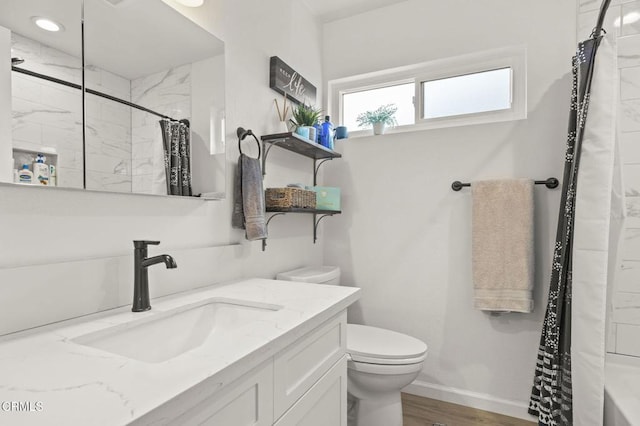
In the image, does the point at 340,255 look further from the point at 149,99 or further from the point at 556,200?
the point at 149,99

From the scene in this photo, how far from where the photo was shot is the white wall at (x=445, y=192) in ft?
5.98

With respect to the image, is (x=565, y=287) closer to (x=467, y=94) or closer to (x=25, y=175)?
(x=467, y=94)

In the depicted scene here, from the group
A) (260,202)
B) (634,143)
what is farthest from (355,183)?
(634,143)

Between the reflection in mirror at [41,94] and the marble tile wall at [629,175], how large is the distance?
7.56 feet

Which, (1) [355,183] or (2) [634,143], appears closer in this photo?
(2) [634,143]

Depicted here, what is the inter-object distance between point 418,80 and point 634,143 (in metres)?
1.19

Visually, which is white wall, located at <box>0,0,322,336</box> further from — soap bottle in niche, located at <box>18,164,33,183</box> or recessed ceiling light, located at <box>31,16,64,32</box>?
recessed ceiling light, located at <box>31,16,64,32</box>

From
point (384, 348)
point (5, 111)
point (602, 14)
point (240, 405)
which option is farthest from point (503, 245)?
point (5, 111)

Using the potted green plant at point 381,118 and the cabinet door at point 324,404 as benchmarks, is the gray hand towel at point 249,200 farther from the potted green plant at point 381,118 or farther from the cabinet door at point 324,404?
the potted green plant at point 381,118

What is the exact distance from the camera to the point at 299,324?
0.88m

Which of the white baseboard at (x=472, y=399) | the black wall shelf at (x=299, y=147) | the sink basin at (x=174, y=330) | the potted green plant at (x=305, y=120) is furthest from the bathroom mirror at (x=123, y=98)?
the white baseboard at (x=472, y=399)

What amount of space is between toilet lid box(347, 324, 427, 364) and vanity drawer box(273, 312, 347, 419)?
39 centimetres

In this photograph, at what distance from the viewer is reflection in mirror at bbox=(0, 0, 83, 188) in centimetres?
79

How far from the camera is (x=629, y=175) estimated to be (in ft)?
5.46
